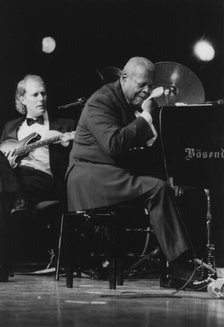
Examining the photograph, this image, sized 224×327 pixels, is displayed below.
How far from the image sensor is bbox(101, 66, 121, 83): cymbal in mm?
4559

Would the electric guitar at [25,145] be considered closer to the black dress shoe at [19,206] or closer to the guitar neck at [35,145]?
the guitar neck at [35,145]

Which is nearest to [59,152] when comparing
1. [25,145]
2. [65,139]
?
[65,139]

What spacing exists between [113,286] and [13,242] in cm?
194

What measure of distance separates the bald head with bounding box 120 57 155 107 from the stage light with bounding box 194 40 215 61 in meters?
1.84

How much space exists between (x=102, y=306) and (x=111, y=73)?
2171 mm

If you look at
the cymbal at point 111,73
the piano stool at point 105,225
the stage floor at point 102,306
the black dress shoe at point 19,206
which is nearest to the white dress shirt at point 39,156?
the black dress shoe at point 19,206

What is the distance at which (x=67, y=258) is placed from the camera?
3625 millimetres

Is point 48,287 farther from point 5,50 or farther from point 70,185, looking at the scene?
point 5,50

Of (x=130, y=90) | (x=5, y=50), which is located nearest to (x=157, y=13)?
(x=5, y=50)

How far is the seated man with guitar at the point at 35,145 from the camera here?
4.95m

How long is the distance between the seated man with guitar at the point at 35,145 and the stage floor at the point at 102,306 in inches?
44.1

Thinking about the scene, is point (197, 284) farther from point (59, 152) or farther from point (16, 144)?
point (16, 144)

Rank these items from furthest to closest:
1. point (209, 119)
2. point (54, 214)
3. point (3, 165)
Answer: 1. point (54, 214)
2. point (3, 165)
3. point (209, 119)

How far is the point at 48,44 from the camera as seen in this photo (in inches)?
209
